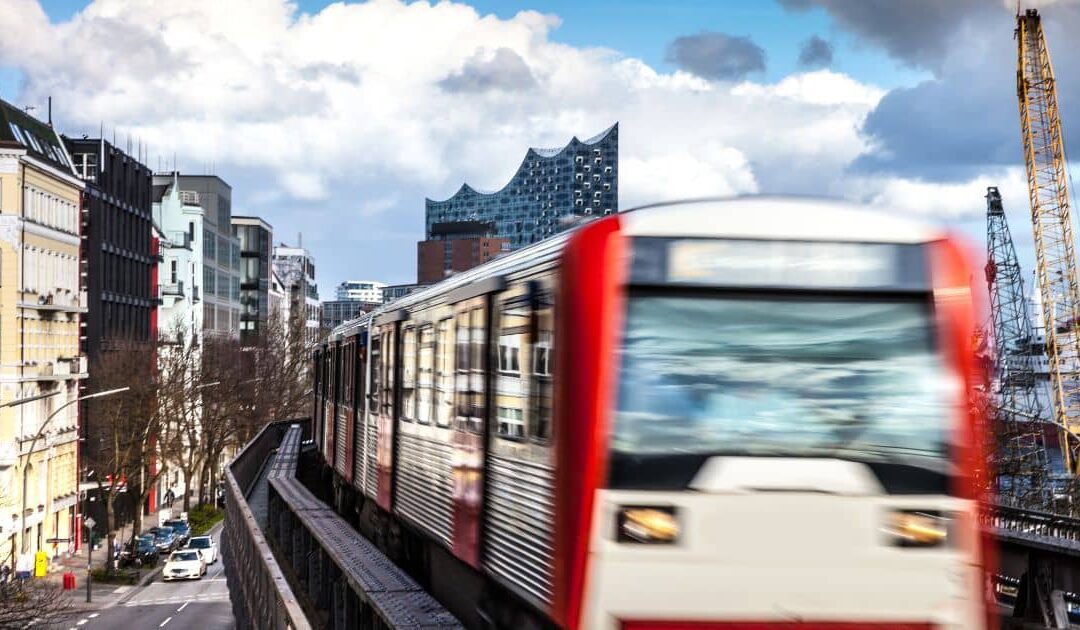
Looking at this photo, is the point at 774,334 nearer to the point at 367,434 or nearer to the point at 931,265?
the point at 931,265

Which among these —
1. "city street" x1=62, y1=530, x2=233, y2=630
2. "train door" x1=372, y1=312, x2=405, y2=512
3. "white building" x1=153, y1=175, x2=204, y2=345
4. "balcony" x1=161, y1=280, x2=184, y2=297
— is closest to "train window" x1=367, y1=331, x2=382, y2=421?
"train door" x1=372, y1=312, x2=405, y2=512

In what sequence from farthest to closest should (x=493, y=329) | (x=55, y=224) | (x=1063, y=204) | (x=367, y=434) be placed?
(x=1063, y=204) → (x=55, y=224) → (x=367, y=434) → (x=493, y=329)

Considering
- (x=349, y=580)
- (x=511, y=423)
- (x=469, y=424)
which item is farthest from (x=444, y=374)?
(x=511, y=423)

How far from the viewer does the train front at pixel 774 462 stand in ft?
32.3

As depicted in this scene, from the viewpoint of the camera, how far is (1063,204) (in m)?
90.6

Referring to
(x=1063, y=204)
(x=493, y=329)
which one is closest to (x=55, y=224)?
(x=1063, y=204)

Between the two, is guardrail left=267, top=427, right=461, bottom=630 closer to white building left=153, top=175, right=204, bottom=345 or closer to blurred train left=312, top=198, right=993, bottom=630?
blurred train left=312, top=198, right=993, bottom=630

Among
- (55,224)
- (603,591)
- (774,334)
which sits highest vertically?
(55,224)

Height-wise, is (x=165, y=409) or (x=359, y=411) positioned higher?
(x=359, y=411)

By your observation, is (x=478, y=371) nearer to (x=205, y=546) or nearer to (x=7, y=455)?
(x=7, y=455)

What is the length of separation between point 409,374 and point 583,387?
8167 mm

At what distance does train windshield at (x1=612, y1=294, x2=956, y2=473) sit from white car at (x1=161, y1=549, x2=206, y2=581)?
60.4 m

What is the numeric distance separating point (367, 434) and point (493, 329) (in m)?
10.2

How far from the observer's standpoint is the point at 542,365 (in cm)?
1100
